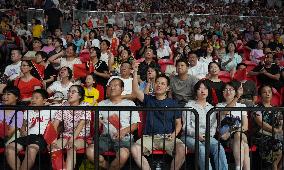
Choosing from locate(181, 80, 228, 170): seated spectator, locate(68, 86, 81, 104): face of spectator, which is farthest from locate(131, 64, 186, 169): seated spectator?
locate(68, 86, 81, 104): face of spectator

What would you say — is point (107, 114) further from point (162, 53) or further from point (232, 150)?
point (162, 53)

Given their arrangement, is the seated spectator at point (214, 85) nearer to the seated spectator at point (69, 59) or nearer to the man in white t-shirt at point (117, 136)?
the man in white t-shirt at point (117, 136)

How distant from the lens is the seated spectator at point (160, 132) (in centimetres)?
681

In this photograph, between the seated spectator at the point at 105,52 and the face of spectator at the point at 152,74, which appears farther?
the seated spectator at the point at 105,52

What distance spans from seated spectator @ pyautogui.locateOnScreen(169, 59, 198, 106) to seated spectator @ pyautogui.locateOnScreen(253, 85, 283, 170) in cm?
170

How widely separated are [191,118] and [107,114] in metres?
1.16

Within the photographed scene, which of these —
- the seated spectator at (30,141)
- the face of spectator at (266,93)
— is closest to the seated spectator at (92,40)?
the face of spectator at (266,93)

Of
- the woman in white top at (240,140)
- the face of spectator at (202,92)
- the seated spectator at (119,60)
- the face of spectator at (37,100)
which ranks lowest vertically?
the woman in white top at (240,140)

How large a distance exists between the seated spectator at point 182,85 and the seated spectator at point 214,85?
1.10 feet

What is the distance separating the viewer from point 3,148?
6.96m

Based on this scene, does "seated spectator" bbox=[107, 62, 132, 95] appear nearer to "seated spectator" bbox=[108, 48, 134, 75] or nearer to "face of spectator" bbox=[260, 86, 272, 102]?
"seated spectator" bbox=[108, 48, 134, 75]

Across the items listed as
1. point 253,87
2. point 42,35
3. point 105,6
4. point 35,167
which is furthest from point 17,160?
point 105,6

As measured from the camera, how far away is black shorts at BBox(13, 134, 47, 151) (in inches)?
267

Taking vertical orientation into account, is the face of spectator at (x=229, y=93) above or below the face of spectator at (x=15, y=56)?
below
